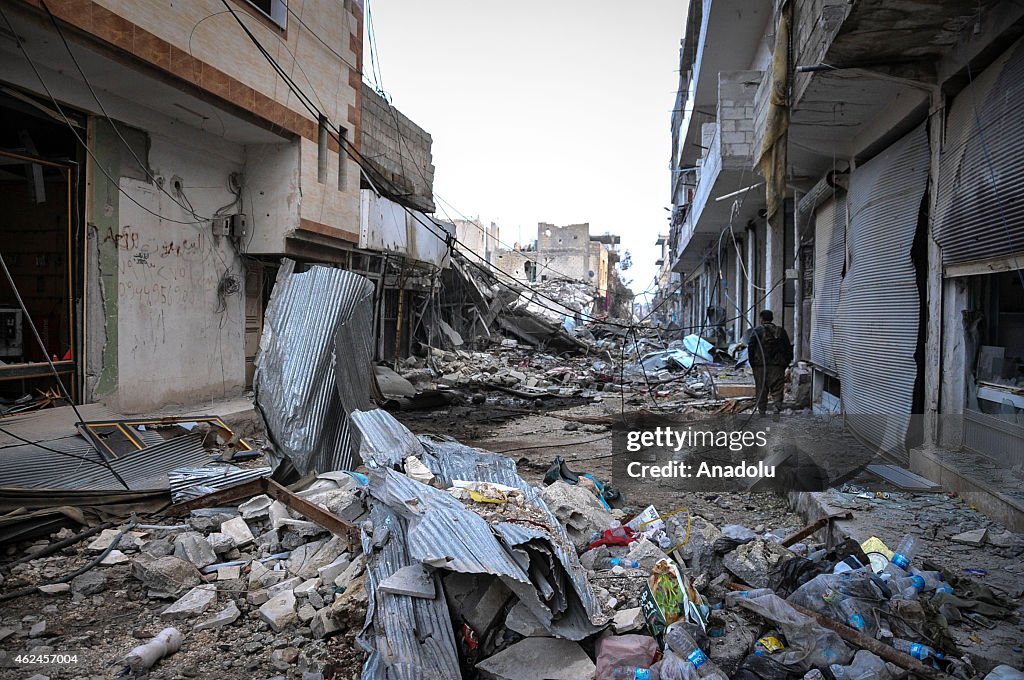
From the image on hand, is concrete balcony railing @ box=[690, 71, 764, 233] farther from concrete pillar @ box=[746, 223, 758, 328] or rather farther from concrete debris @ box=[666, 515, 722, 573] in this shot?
concrete debris @ box=[666, 515, 722, 573]

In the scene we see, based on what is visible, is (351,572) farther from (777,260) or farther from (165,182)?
(777,260)

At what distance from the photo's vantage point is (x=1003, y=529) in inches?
151

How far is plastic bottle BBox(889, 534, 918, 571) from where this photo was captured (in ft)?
10.9

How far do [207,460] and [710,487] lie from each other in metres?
4.84

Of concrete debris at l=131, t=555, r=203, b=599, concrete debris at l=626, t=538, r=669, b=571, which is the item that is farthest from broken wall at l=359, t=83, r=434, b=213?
concrete debris at l=626, t=538, r=669, b=571

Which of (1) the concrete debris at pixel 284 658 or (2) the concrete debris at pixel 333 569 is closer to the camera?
(1) the concrete debris at pixel 284 658

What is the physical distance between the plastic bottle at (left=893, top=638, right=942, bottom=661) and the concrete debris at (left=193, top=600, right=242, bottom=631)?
10.5 ft

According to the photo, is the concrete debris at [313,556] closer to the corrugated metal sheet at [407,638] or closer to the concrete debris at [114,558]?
the corrugated metal sheet at [407,638]

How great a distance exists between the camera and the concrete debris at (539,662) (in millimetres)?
2680

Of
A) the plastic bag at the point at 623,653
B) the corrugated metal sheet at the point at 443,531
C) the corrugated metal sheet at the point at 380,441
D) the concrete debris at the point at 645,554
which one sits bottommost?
the plastic bag at the point at 623,653

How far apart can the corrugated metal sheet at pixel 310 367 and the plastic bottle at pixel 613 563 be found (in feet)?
8.43

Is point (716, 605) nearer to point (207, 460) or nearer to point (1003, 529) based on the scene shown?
point (1003, 529)

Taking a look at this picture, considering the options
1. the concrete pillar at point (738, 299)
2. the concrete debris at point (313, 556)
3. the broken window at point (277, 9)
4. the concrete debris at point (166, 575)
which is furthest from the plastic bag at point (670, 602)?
the concrete pillar at point (738, 299)

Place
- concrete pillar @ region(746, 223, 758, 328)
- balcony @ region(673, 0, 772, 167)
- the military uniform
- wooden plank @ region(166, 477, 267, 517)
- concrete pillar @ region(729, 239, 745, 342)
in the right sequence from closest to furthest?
wooden plank @ region(166, 477, 267, 517) → the military uniform → balcony @ region(673, 0, 772, 167) → concrete pillar @ region(746, 223, 758, 328) → concrete pillar @ region(729, 239, 745, 342)
